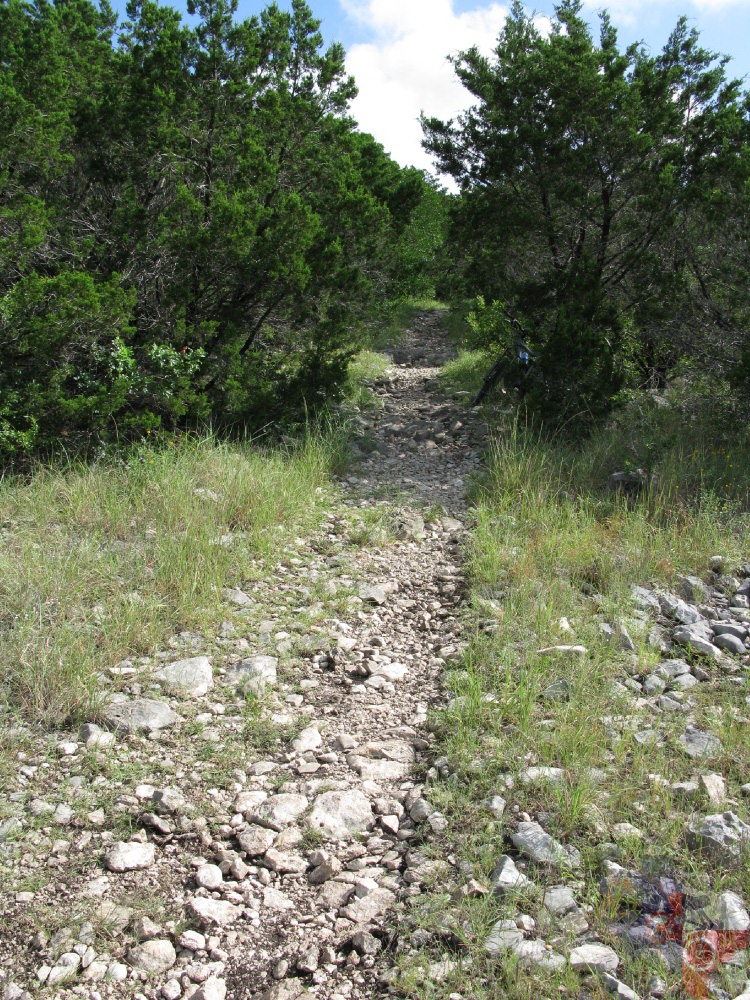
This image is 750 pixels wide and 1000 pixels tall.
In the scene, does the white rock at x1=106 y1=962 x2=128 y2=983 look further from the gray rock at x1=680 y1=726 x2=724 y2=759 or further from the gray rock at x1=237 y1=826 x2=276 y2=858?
the gray rock at x1=680 y1=726 x2=724 y2=759

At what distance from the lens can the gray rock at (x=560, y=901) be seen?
8.19 ft

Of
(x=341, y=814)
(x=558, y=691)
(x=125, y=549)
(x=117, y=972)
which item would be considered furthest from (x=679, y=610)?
(x=117, y=972)

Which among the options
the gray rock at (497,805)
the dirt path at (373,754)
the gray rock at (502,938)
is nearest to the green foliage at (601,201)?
the dirt path at (373,754)

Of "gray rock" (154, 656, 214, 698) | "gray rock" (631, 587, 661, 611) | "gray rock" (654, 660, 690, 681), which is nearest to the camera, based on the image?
"gray rock" (154, 656, 214, 698)

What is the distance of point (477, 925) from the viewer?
95.7 inches

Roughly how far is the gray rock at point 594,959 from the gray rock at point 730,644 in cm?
228

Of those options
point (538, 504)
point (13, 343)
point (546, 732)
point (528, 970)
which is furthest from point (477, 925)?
point (13, 343)

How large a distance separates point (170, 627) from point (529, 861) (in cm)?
222

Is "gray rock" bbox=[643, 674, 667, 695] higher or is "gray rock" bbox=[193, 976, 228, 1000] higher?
"gray rock" bbox=[643, 674, 667, 695]

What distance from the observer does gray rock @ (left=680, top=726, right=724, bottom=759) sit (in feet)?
10.5

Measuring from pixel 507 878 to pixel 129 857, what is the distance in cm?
131

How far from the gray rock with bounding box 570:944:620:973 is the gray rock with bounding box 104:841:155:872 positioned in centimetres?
145

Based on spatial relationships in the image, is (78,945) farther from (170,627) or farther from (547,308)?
(547,308)

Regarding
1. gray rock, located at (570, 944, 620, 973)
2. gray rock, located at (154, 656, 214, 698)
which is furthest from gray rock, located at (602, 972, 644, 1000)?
gray rock, located at (154, 656, 214, 698)
